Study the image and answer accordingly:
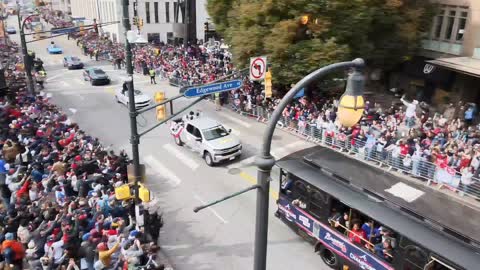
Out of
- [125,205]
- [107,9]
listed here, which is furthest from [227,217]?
[107,9]

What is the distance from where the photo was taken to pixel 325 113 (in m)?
21.8

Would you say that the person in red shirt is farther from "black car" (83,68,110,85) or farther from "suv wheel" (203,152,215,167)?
"black car" (83,68,110,85)

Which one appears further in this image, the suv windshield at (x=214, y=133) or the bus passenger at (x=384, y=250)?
the suv windshield at (x=214, y=133)

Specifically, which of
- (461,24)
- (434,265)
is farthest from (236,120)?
(434,265)

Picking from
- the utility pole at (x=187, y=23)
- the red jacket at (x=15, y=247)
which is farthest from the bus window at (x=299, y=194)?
the utility pole at (x=187, y=23)

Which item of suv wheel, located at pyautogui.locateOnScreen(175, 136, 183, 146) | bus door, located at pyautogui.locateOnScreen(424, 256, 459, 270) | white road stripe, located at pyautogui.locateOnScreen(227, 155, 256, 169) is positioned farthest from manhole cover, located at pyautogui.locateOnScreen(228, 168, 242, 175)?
bus door, located at pyautogui.locateOnScreen(424, 256, 459, 270)

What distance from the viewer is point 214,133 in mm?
19328

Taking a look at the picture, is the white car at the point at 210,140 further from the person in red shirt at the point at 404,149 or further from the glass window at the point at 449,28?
the glass window at the point at 449,28

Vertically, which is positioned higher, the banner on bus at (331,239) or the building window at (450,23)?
the building window at (450,23)

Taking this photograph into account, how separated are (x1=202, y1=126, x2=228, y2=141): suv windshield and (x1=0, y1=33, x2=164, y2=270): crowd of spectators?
4179mm

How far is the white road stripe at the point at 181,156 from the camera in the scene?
19117mm

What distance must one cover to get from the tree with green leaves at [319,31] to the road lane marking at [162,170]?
784 cm

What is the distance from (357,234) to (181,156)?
11.2 meters

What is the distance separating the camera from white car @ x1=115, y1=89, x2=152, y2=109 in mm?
27205
